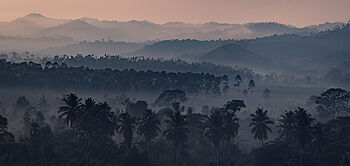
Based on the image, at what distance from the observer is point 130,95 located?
195750 mm

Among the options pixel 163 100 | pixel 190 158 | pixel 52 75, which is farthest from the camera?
pixel 52 75

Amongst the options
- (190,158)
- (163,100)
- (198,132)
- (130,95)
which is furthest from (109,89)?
(190,158)

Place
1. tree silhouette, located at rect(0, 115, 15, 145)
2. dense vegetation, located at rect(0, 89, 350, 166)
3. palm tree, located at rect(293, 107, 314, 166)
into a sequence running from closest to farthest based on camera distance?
1. palm tree, located at rect(293, 107, 314, 166)
2. dense vegetation, located at rect(0, 89, 350, 166)
3. tree silhouette, located at rect(0, 115, 15, 145)

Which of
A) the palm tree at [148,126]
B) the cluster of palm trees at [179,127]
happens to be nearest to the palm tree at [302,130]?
the cluster of palm trees at [179,127]

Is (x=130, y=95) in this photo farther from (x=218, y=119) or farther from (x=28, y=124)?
(x=218, y=119)

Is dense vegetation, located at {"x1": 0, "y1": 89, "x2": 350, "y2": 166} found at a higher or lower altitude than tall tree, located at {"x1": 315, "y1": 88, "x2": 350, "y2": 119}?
lower

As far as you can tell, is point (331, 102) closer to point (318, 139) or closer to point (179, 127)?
point (318, 139)

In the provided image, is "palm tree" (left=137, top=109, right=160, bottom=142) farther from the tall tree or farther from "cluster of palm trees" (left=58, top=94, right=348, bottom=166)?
the tall tree

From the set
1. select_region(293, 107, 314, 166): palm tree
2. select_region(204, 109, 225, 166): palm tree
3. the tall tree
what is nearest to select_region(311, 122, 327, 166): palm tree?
select_region(293, 107, 314, 166): palm tree

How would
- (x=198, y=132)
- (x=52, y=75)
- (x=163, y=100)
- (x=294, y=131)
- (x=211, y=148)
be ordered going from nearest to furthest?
(x=294, y=131)
(x=211, y=148)
(x=198, y=132)
(x=163, y=100)
(x=52, y=75)

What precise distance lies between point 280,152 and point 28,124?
2771 inches

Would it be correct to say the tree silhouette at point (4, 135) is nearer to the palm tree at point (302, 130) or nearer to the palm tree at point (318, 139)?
the palm tree at point (302, 130)

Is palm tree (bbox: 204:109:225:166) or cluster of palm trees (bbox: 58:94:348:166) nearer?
cluster of palm trees (bbox: 58:94:348:166)

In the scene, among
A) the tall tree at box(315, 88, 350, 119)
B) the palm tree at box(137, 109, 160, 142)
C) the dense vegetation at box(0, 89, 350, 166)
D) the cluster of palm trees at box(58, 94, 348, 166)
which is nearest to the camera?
the dense vegetation at box(0, 89, 350, 166)
